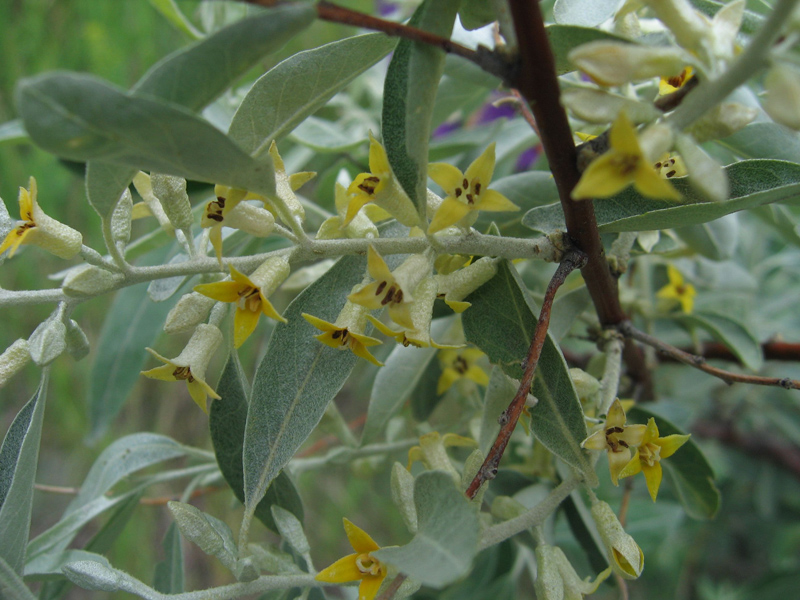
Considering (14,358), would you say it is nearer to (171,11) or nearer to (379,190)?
(379,190)

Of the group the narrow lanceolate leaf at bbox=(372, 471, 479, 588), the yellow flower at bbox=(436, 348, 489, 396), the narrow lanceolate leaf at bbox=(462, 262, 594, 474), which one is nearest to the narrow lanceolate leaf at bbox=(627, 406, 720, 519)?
the yellow flower at bbox=(436, 348, 489, 396)

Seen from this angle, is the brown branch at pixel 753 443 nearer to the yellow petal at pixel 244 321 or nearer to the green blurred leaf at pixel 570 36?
the green blurred leaf at pixel 570 36

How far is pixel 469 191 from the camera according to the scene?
2.74 feet

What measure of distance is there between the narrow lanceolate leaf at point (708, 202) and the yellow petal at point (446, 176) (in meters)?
0.25

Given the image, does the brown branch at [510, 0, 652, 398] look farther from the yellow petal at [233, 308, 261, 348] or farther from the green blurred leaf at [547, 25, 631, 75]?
the yellow petal at [233, 308, 261, 348]

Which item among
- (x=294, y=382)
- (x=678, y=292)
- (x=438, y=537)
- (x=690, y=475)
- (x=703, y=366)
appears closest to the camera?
(x=438, y=537)

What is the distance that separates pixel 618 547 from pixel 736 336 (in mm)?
881

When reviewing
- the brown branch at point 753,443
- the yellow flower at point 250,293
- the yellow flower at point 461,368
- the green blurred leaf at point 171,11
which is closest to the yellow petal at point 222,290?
the yellow flower at point 250,293

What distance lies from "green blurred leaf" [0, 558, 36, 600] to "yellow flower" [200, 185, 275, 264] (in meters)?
0.59

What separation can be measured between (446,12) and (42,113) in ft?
1.53

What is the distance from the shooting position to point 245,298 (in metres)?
0.83

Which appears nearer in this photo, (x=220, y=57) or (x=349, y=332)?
(x=220, y=57)

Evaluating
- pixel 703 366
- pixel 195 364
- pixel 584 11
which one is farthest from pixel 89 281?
pixel 703 366

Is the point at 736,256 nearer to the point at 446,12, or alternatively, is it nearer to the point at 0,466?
the point at 446,12
